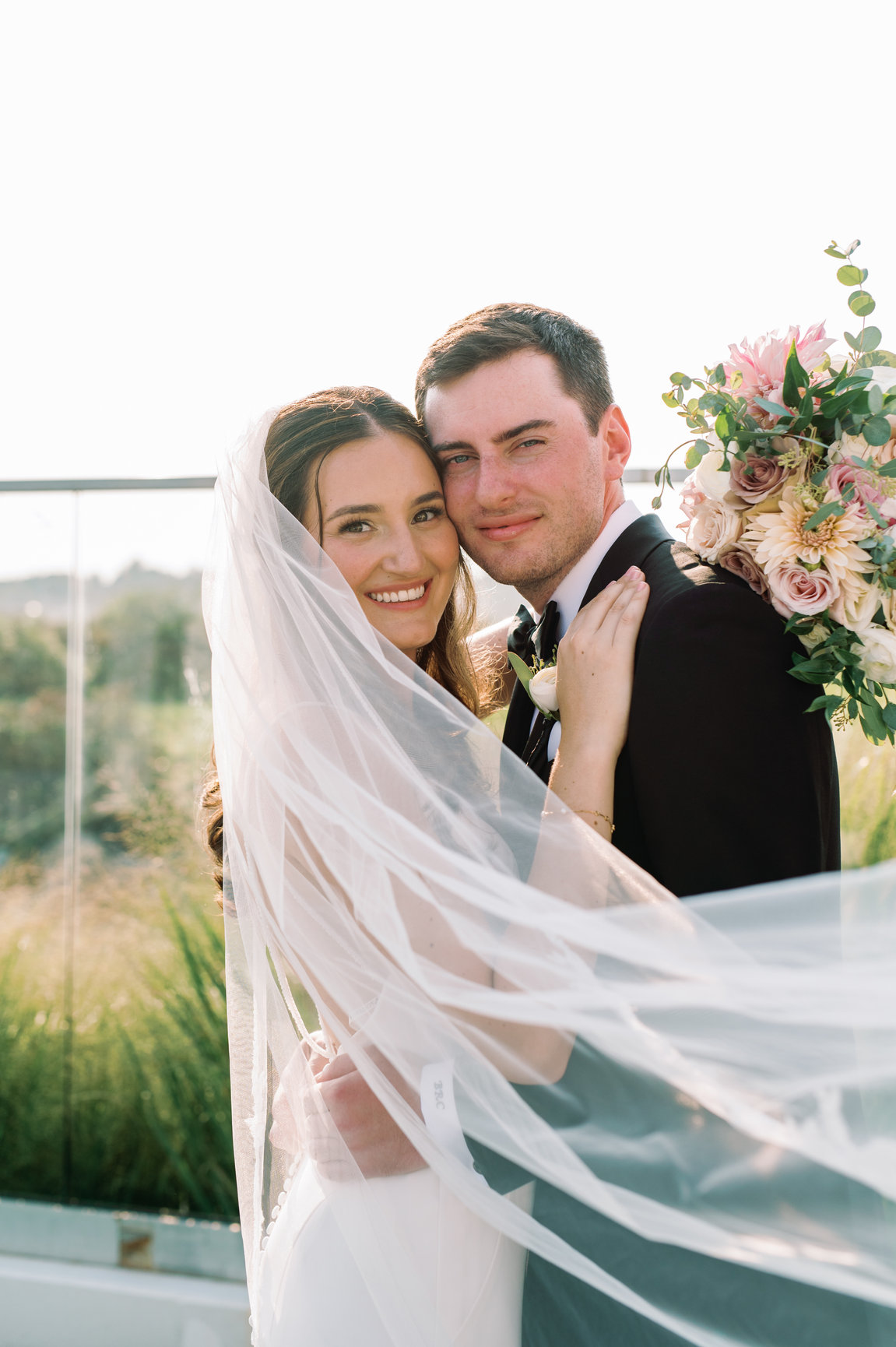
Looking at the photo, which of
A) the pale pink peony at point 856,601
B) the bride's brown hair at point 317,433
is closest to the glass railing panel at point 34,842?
the bride's brown hair at point 317,433

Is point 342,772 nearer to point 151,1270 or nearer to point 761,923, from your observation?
point 761,923

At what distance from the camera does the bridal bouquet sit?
57.2 inches

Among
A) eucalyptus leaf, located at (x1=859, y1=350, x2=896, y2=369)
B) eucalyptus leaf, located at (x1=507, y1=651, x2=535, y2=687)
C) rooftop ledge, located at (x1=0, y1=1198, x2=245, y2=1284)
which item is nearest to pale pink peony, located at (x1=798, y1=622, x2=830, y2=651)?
eucalyptus leaf, located at (x1=859, y1=350, x2=896, y2=369)

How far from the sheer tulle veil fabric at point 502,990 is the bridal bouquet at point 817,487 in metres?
0.28

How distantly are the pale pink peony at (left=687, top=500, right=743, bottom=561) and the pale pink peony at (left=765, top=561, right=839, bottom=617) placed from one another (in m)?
0.12

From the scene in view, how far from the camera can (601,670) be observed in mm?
1675

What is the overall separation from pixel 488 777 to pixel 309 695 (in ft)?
1.17

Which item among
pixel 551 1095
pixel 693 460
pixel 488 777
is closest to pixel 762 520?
pixel 693 460

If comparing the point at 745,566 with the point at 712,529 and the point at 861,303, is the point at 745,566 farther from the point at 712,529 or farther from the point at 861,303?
the point at 861,303

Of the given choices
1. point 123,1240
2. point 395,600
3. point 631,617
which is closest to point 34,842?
point 123,1240

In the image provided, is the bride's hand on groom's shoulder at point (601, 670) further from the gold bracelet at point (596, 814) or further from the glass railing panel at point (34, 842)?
the glass railing panel at point (34, 842)

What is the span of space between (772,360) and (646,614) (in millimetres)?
475

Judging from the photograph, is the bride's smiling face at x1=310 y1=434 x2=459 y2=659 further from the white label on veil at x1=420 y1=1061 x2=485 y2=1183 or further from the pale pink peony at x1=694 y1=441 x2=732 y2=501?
the white label on veil at x1=420 y1=1061 x2=485 y2=1183

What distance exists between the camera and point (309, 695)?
1.69m
